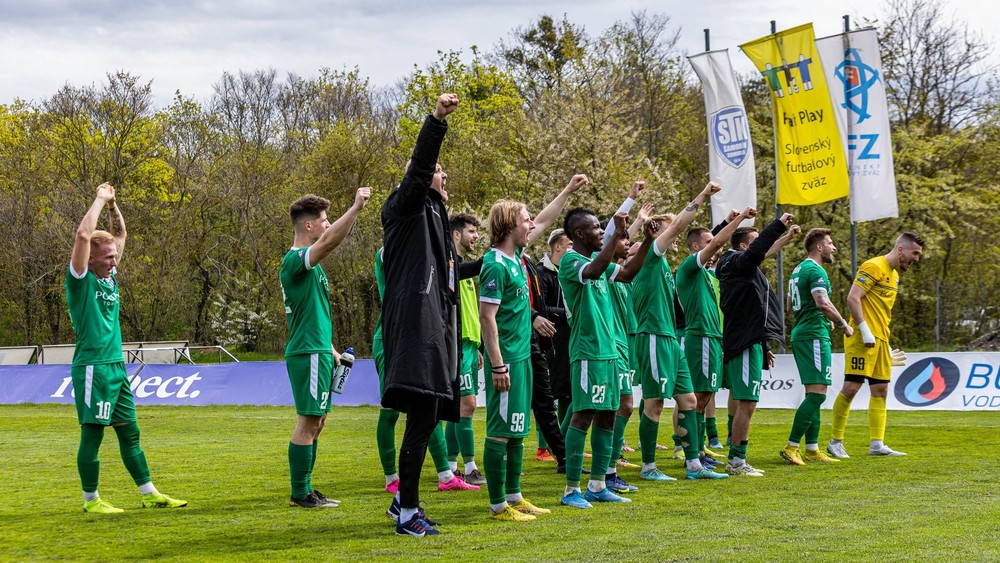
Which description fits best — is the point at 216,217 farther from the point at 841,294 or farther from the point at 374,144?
the point at 841,294

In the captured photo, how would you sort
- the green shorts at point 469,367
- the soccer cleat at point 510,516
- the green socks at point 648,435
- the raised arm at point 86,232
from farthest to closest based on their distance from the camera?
the green shorts at point 469,367 → the green socks at point 648,435 → the raised arm at point 86,232 → the soccer cleat at point 510,516

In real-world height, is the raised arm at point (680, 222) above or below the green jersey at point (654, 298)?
above

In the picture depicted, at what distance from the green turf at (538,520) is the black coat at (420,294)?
3.08 ft

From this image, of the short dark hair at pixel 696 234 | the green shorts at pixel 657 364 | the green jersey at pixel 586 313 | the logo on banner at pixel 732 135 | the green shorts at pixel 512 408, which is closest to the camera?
the green shorts at pixel 512 408

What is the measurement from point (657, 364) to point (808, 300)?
2.64m

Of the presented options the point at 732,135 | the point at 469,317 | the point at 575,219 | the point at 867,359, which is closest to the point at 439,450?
the point at 469,317

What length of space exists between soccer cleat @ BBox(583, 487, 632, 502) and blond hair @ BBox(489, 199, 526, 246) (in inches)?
83.5

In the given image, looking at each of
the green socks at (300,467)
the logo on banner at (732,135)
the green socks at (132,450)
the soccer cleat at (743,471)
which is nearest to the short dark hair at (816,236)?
the soccer cleat at (743,471)

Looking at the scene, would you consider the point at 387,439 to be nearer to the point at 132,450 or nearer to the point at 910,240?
the point at 132,450

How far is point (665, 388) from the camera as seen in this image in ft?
30.9

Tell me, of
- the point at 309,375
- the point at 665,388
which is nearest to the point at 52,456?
the point at 309,375

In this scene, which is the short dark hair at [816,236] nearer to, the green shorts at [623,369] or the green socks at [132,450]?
the green shorts at [623,369]

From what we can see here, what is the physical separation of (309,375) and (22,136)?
128 ft

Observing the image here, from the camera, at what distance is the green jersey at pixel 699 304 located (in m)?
10.5
